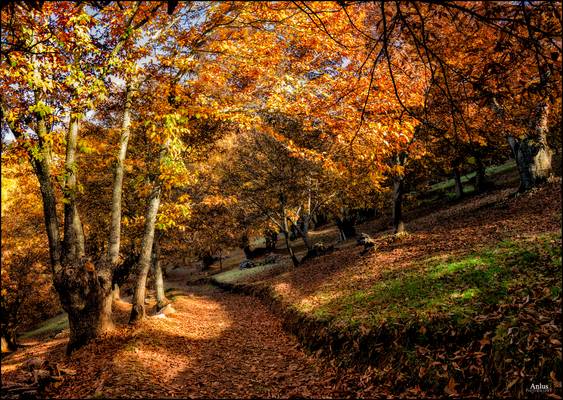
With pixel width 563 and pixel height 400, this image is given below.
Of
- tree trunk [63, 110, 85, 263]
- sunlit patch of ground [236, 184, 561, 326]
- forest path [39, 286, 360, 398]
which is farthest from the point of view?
sunlit patch of ground [236, 184, 561, 326]

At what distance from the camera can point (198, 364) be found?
8.82m

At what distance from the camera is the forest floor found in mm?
5816

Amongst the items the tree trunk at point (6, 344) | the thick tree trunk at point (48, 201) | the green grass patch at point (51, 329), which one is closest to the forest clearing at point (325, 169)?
the thick tree trunk at point (48, 201)

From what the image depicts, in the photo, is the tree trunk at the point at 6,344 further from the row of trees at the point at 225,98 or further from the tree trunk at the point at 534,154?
the tree trunk at the point at 534,154

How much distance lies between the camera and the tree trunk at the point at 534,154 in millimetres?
15234

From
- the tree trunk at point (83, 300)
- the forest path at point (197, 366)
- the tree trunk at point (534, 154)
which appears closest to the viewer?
the forest path at point (197, 366)

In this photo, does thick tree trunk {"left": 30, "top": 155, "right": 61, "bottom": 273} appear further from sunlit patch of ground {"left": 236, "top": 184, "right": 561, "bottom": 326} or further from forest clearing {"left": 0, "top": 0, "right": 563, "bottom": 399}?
sunlit patch of ground {"left": 236, "top": 184, "right": 561, "bottom": 326}

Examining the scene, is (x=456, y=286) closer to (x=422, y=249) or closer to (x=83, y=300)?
(x=422, y=249)

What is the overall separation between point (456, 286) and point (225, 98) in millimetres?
8132

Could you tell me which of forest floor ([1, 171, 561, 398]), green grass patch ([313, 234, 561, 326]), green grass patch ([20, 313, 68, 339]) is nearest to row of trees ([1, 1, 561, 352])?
forest floor ([1, 171, 561, 398])

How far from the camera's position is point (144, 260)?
37.9 feet

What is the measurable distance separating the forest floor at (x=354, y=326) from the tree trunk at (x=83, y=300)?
17.3 inches

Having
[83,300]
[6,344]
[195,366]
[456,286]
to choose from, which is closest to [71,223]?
[83,300]

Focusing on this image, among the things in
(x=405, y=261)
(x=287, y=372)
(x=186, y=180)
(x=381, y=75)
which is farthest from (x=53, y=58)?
(x=405, y=261)
